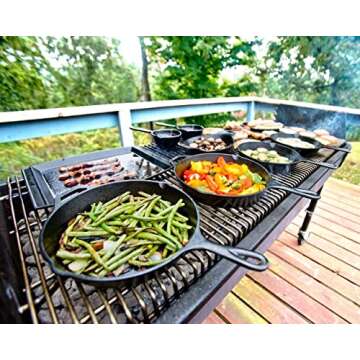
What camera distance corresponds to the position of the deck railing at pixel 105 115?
2.07 m

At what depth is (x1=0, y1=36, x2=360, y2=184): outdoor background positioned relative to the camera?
14.4 ft

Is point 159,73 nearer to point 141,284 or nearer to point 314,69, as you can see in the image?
point 314,69

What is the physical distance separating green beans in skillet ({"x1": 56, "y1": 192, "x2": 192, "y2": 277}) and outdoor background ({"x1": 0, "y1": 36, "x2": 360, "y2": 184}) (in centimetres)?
390

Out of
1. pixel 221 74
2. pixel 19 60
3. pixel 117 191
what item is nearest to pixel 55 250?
pixel 117 191

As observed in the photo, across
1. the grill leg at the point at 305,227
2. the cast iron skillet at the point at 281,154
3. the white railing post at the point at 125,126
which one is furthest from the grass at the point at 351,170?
the white railing post at the point at 125,126

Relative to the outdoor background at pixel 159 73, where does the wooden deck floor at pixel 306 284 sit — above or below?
below

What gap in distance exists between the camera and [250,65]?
602 cm

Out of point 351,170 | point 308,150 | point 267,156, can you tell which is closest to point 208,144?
point 267,156

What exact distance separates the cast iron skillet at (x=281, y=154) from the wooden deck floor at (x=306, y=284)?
1.05 meters

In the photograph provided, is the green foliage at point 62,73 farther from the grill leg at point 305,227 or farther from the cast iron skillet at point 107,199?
the grill leg at point 305,227

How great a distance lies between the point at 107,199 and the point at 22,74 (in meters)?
4.67

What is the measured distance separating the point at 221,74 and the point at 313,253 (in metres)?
4.94

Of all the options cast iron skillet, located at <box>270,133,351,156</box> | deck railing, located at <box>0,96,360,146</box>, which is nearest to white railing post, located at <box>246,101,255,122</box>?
deck railing, located at <box>0,96,360,146</box>
